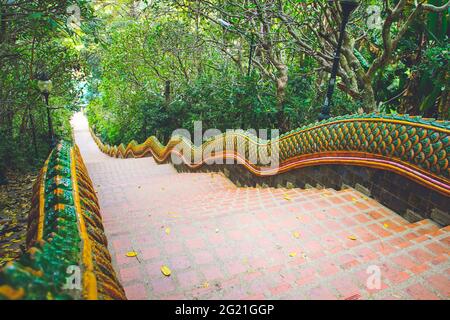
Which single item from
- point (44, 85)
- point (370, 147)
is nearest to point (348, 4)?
Answer: point (370, 147)

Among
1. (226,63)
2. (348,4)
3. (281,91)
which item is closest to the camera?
(348,4)

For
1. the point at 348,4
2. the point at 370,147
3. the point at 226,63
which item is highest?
the point at 226,63

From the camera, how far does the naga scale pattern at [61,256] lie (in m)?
1.25

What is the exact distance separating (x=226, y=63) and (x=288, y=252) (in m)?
11.7

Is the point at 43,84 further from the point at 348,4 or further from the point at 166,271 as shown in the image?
the point at 166,271

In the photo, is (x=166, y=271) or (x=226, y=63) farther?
(x=226, y=63)

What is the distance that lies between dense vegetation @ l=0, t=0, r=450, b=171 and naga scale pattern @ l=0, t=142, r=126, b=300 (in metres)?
3.51

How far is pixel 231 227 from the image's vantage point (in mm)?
3191

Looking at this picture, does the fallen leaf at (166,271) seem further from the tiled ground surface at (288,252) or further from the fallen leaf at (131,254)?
the fallen leaf at (131,254)

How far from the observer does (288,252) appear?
8.77 feet

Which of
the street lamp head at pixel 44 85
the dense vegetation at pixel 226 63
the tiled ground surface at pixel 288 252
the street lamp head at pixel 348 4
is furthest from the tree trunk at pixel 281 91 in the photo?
the street lamp head at pixel 44 85

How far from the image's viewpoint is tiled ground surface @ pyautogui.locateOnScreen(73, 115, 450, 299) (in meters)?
2.17
